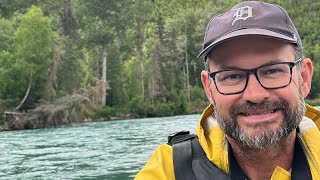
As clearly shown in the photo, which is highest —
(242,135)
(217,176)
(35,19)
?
A: (35,19)

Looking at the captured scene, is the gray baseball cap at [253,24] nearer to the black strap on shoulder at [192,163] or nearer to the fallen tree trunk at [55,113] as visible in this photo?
the black strap on shoulder at [192,163]

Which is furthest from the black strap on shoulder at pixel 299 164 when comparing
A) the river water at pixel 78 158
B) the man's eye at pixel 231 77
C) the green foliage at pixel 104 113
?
the green foliage at pixel 104 113

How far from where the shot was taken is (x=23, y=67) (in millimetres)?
32219

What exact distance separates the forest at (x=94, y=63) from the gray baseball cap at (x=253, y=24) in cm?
2860

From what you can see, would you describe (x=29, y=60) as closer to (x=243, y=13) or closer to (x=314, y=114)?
(x=314, y=114)

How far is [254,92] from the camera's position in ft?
5.45

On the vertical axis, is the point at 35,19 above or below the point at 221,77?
above

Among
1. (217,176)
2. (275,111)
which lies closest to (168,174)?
(217,176)

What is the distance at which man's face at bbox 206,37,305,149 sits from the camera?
5.41 feet

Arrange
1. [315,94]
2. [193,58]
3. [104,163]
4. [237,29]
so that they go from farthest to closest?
[193,58] → [315,94] → [104,163] → [237,29]

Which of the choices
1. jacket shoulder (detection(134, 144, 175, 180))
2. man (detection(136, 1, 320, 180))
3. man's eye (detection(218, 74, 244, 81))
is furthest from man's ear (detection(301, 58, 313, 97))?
jacket shoulder (detection(134, 144, 175, 180))

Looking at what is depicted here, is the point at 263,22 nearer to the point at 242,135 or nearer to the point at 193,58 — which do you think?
the point at 242,135

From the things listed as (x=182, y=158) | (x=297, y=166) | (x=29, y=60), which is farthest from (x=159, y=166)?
(x=29, y=60)

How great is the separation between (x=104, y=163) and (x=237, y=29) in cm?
1132
